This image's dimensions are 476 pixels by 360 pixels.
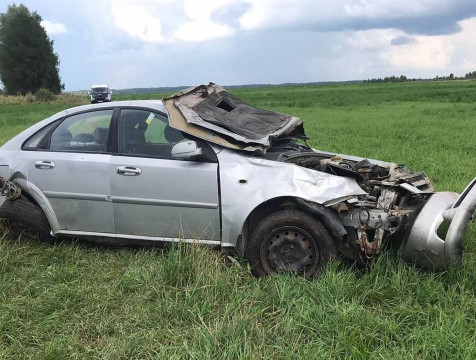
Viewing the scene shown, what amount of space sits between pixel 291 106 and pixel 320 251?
108 feet

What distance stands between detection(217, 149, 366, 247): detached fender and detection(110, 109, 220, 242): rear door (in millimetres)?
100

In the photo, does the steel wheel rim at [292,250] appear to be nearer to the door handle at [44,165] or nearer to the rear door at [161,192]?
the rear door at [161,192]

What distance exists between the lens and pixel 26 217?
4.58m

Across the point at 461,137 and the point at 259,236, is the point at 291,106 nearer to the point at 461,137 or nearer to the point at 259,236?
the point at 461,137

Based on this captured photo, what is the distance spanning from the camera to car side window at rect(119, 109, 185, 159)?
445 centimetres

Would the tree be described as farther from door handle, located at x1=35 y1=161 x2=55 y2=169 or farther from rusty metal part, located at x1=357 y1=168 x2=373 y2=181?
rusty metal part, located at x1=357 y1=168 x2=373 y2=181

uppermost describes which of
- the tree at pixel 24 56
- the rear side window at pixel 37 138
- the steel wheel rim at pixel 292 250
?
the tree at pixel 24 56

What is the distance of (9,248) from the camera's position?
450 centimetres

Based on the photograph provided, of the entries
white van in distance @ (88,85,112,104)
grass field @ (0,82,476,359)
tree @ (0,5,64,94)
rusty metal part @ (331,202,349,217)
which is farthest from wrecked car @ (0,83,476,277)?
tree @ (0,5,64,94)

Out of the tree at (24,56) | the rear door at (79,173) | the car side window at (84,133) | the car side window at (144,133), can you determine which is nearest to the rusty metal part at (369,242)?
the car side window at (144,133)

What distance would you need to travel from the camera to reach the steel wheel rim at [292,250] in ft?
12.6

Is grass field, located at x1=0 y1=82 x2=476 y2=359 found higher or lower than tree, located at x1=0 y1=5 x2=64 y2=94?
lower

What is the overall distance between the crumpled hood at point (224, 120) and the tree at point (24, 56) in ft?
197

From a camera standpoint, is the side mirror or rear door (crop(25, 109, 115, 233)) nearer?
the side mirror
